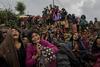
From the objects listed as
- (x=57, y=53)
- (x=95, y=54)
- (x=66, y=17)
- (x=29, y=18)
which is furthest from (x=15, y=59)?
(x=29, y=18)

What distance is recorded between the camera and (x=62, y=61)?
9922mm

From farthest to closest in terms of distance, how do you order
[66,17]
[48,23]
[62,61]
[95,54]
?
[48,23]
[66,17]
[95,54]
[62,61]

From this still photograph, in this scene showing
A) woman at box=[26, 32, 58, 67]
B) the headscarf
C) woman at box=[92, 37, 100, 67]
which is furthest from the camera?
woman at box=[92, 37, 100, 67]

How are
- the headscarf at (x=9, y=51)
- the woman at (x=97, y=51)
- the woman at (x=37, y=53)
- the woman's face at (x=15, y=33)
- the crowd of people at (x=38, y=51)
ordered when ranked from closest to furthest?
the headscarf at (x=9, y=51) → the crowd of people at (x=38, y=51) → the woman's face at (x=15, y=33) → the woman at (x=37, y=53) → the woman at (x=97, y=51)

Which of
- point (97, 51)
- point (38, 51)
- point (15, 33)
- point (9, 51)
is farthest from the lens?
point (97, 51)

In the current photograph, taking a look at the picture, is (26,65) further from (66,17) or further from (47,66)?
(66,17)

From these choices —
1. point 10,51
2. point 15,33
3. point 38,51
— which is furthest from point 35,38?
point 10,51

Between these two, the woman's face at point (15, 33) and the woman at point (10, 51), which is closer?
the woman at point (10, 51)

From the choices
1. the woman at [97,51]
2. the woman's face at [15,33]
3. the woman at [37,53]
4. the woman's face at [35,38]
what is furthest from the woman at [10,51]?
the woman at [97,51]

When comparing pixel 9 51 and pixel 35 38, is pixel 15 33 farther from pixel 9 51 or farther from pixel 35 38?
pixel 9 51

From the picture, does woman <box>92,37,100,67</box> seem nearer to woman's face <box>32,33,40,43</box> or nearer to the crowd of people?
the crowd of people

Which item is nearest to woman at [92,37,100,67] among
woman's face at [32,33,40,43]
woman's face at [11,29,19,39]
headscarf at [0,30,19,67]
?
woman's face at [32,33,40,43]

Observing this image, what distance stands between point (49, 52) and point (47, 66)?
11.3 inches

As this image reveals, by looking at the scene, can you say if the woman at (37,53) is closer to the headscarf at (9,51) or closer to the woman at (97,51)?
the headscarf at (9,51)
